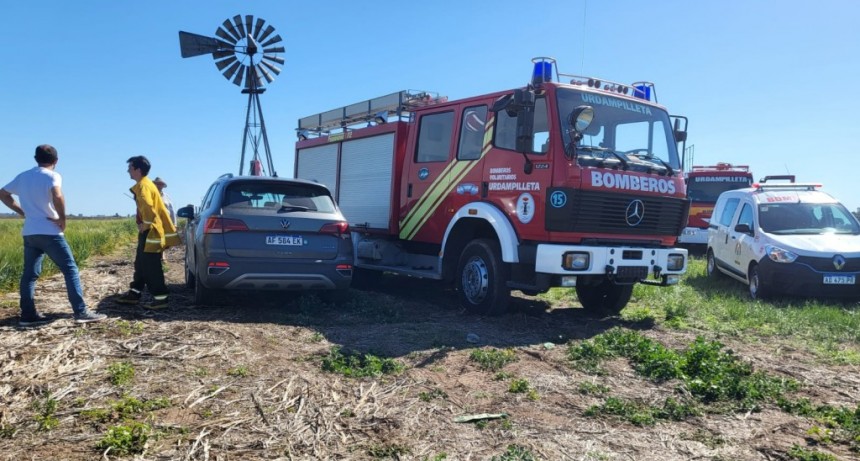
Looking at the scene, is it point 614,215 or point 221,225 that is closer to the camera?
point 221,225

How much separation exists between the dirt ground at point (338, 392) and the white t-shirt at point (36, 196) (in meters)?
1.00

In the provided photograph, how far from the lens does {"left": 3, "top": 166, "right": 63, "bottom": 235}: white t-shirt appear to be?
21.4 ft

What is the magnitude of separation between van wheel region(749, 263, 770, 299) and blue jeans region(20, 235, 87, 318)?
31.2ft

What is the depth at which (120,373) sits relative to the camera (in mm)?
4781

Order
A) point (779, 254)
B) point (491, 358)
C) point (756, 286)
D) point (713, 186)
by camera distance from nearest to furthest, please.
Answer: point (491, 358) < point (779, 254) < point (756, 286) < point (713, 186)

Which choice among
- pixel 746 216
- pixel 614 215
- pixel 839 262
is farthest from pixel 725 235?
pixel 614 215

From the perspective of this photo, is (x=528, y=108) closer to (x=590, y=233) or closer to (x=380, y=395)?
(x=590, y=233)

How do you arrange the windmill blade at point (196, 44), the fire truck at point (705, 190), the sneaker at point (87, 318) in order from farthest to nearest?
the windmill blade at point (196, 44) < the fire truck at point (705, 190) < the sneaker at point (87, 318)

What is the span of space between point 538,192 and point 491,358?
7.77 ft

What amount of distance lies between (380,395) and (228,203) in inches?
150

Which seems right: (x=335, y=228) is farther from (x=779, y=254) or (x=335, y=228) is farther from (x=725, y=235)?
(x=725, y=235)

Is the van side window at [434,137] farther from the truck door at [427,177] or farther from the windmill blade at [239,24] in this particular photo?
the windmill blade at [239,24]

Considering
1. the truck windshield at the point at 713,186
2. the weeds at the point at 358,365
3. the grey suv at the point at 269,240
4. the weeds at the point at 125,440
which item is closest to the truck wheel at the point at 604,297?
the grey suv at the point at 269,240

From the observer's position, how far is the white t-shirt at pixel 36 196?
6531 mm
